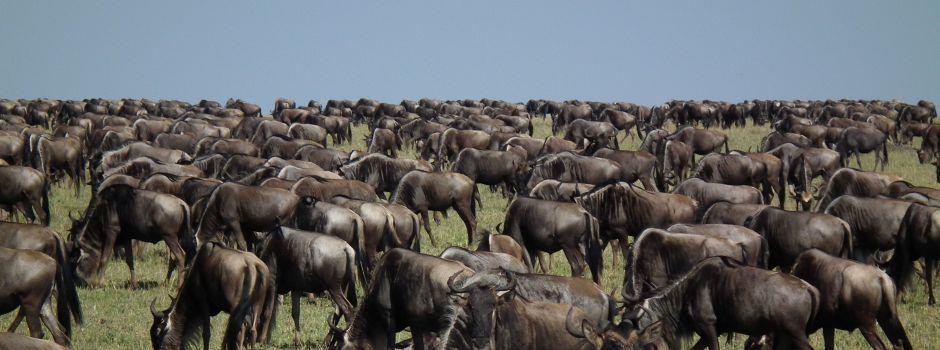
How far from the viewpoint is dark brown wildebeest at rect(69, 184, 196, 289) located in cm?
1467

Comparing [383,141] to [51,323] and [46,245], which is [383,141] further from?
[51,323]

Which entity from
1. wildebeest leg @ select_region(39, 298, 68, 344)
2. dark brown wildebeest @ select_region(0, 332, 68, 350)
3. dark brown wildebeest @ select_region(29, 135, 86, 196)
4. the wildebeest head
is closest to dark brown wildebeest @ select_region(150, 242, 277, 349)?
wildebeest leg @ select_region(39, 298, 68, 344)

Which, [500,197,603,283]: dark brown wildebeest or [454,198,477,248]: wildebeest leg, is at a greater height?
[500,197,603,283]: dark brown wildebeest

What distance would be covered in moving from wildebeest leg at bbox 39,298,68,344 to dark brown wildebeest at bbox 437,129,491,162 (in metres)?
19.6

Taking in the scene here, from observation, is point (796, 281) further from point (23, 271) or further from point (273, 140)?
point (273, 140)

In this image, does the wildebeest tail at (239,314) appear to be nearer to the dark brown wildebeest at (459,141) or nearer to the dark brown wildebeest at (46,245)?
the dark brown wildebeest at (46,245)

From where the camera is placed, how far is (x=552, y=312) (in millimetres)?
8430

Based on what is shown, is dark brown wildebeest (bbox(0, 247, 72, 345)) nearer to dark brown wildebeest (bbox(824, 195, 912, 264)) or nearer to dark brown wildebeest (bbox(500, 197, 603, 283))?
dark brown wildebeest (bbox(500, 197, 603, 283))

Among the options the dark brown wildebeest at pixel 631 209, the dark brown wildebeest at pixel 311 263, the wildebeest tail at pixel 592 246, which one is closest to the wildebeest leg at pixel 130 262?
the dark brown wildebeest at pixel 311 263

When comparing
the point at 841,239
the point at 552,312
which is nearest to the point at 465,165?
the point at 841,239

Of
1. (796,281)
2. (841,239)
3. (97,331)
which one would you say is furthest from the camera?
(841,239)

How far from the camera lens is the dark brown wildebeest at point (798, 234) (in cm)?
1338

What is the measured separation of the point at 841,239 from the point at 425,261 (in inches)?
253

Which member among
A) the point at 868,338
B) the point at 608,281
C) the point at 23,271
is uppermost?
the point at 23,271
